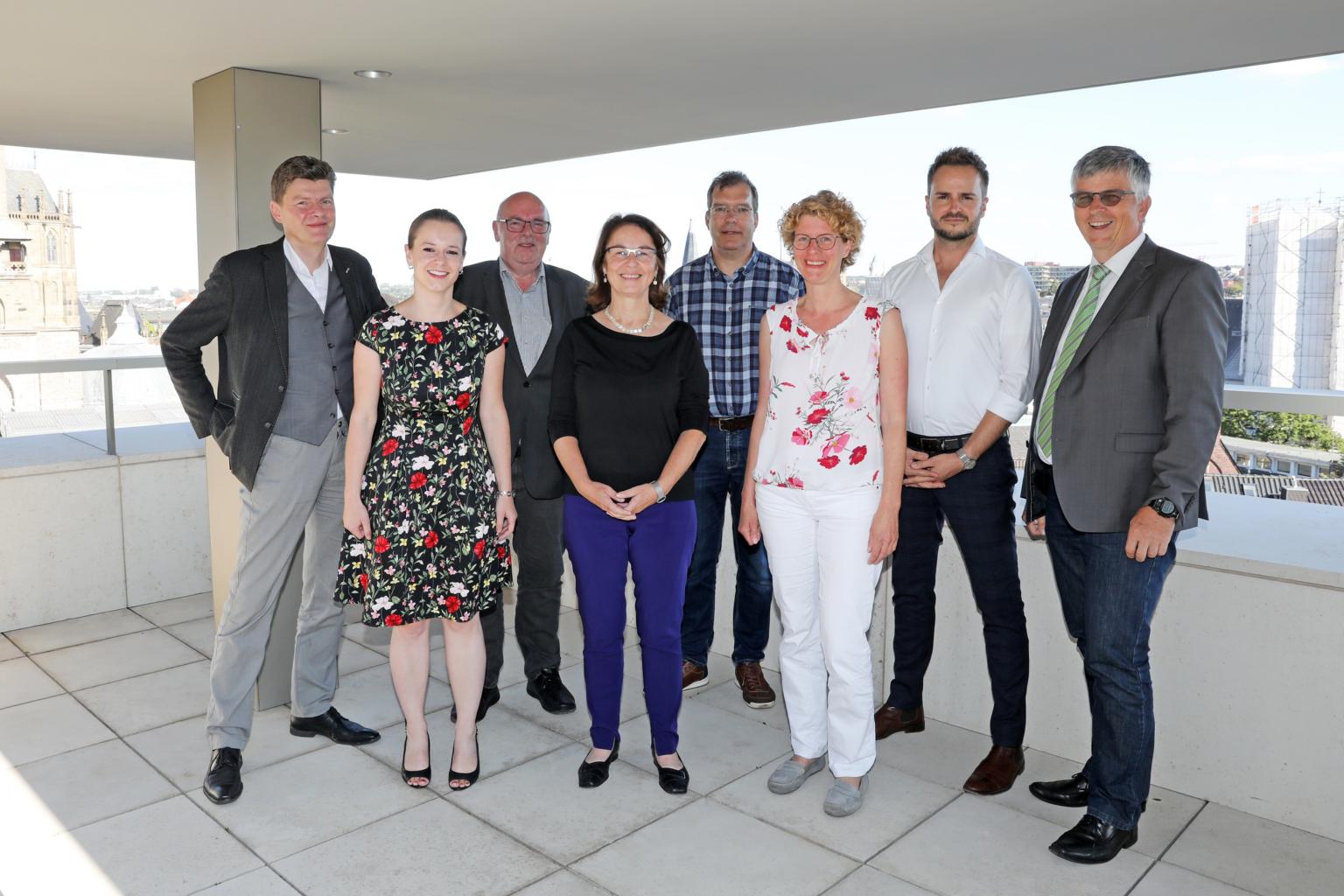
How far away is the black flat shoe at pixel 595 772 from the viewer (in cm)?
308

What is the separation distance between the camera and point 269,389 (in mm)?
3100

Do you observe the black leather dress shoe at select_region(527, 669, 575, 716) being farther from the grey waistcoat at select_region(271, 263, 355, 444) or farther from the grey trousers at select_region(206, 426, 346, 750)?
the grey waistcoat at select_region(271, 263, 355, 444)

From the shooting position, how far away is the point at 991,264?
2.98 metres

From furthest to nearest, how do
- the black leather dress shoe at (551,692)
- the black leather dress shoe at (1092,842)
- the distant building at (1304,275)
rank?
the distant building at (1304,275) < the black leather dress shoe at (551,692) < the black leather dress shoe at (1092,842)

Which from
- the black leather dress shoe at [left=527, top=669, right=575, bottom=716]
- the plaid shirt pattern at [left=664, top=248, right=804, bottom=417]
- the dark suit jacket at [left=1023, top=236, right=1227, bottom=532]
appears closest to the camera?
the dark suit jacket at [left=1023, top=236, right=1227, bottom=532]

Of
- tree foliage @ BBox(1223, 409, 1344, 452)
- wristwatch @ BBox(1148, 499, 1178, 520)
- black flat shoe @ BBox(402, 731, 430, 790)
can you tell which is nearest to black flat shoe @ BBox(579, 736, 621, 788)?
black flat shoe @ BBox(402, 731, 430, 790)

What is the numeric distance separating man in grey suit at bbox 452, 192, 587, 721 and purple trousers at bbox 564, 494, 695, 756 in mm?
471

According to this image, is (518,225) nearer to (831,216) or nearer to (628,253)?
(628,253)

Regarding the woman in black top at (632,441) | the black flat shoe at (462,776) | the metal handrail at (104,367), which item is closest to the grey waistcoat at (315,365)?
the woman in black top at (632,441)

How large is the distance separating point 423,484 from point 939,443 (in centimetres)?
166

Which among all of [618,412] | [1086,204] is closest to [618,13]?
[618,412]

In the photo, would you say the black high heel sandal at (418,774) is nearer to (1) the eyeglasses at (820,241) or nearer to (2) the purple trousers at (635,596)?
(2) the purple trousers at (635,596)

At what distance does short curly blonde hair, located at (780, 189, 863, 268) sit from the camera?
2801mm

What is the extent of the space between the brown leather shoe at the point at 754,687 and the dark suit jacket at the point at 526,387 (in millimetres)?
1132
